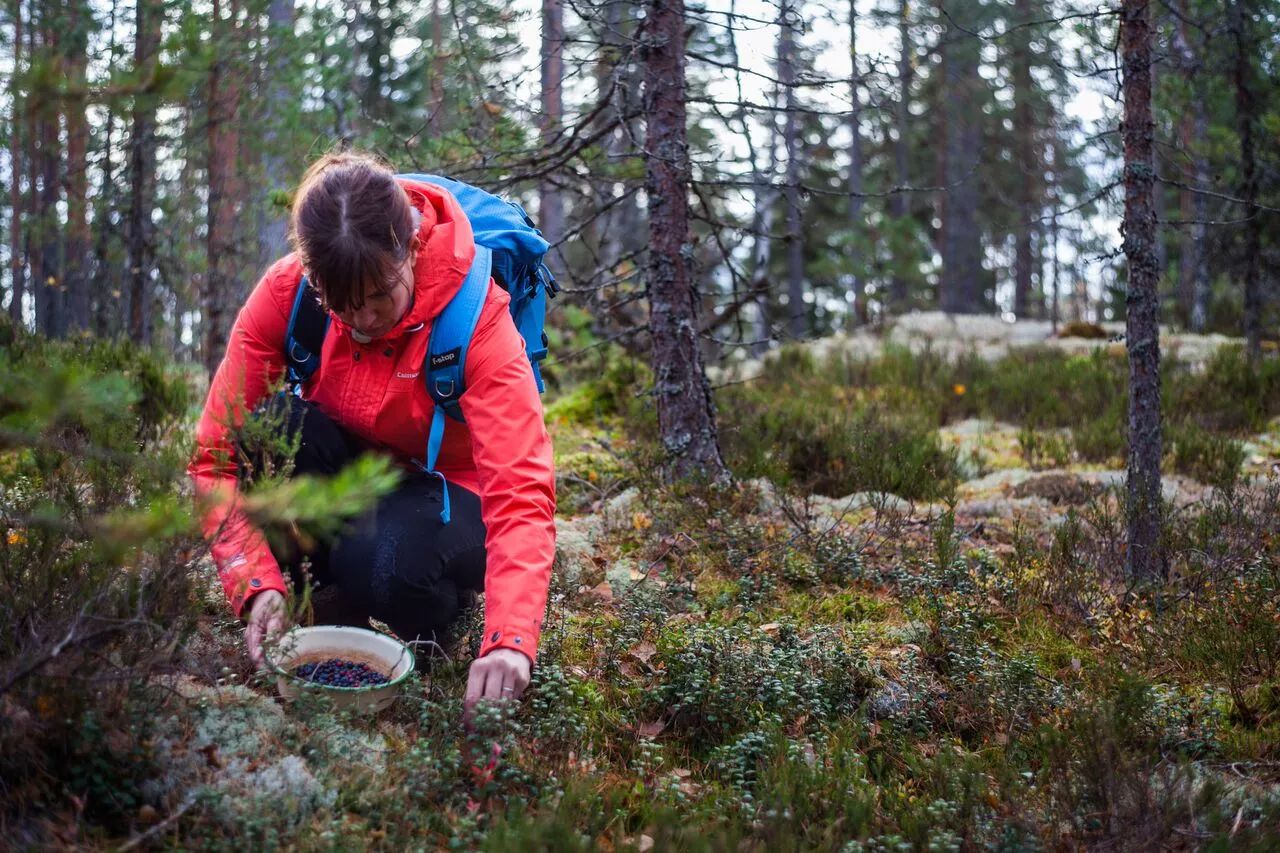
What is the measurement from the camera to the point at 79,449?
6.33 feet

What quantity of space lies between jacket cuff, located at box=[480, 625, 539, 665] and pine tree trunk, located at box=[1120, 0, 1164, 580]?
297 cm

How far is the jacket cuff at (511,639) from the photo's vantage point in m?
2.54

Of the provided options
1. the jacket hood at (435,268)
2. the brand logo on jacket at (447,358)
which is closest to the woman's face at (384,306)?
the jacket hood at (435,268)

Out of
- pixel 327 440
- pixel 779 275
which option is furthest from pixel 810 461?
pixel 779 275

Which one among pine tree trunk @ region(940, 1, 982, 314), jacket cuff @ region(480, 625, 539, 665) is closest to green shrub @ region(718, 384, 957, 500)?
jacket cuff @ region(480, 625, 539, 665)

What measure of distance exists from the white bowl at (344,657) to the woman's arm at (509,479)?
357 millimetres

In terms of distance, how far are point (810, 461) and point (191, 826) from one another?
4.58m

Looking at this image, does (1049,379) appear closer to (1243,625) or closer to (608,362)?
(608,362)

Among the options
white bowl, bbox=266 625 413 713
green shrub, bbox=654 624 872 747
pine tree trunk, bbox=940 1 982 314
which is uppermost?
pine tree trunk, bbox=940 1 982 314

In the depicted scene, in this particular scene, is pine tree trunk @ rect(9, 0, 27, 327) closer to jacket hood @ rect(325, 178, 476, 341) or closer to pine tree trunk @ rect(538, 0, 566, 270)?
jacket hood @ rect(325, 178, 476, 341)

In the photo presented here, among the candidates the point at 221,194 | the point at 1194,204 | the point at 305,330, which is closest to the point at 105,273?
the point at 221,194

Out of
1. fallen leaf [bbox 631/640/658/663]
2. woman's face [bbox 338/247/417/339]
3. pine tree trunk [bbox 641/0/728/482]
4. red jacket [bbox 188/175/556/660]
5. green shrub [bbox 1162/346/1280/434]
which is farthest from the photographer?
green shrub [bbox 1162/346/1280/434]

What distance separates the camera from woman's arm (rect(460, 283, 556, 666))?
2.58 metres

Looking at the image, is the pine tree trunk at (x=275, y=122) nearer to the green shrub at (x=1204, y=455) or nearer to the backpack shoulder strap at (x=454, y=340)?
the backpack shoulder strap at (x=454, y=340)
